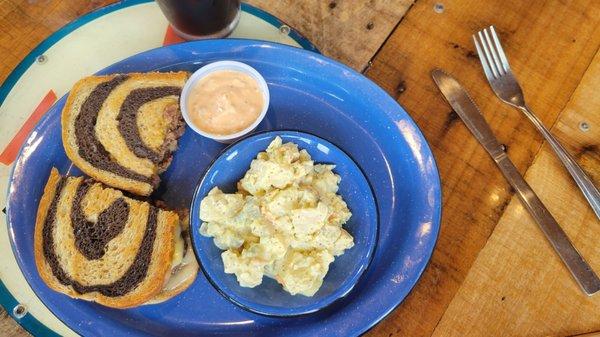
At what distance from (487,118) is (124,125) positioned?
114 centimetres

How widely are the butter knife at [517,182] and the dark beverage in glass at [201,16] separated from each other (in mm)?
Answer: 691

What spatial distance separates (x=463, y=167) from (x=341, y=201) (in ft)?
1.53

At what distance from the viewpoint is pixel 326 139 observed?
1.53 m

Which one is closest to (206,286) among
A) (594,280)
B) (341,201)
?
(341,201)

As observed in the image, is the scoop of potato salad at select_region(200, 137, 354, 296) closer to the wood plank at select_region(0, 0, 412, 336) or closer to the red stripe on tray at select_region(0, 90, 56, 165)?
the wood plank at select_region(0, 0, 412, 336)

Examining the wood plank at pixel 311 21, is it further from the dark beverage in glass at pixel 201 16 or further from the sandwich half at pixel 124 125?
the sandwich half at pixel 124 125

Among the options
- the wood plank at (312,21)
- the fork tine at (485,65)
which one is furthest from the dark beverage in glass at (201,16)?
the fork tine at (485,65)

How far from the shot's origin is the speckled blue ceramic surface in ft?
4.37

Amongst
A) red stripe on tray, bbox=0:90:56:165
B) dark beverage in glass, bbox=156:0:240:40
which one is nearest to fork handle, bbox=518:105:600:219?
dark beverage in glass, bbox=156:0:240:40

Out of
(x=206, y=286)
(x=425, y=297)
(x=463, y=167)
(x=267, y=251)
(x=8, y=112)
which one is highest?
(x=8, y=112)

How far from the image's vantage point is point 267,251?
131 centimetres

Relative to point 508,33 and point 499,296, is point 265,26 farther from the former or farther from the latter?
point 499,296

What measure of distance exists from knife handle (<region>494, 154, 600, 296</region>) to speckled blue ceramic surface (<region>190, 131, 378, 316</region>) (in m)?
0.50

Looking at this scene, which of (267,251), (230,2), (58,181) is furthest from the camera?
(230,2)
